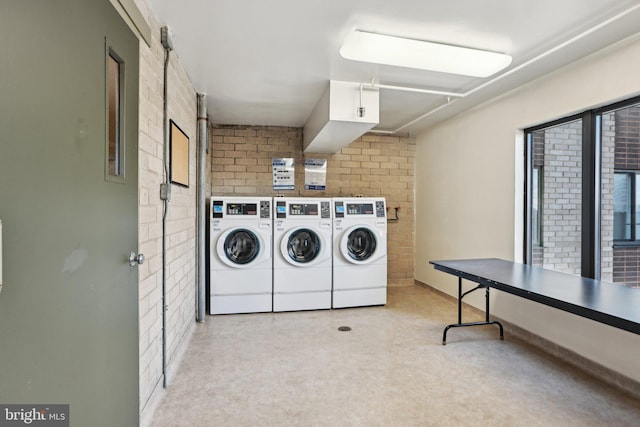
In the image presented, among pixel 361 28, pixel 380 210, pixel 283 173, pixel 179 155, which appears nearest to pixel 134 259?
pixel 179 155

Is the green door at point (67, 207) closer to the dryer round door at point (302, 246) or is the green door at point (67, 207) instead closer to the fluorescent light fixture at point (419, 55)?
the fluorescent light fixture at point (419, 55)

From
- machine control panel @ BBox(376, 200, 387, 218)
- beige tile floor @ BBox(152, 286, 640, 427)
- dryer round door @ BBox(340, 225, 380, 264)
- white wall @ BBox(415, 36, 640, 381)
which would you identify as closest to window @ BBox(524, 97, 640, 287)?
white wall @ BBox(415, 36, 640, 381)

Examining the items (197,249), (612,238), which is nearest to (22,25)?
(197,249)

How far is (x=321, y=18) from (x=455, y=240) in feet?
10.6

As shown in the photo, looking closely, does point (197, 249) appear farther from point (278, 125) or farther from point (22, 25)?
point (22, 25)

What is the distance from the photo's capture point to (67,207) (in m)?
1.06

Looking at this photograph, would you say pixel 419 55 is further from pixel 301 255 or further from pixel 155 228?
pixel 301 255

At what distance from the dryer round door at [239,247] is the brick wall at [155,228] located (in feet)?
2.68

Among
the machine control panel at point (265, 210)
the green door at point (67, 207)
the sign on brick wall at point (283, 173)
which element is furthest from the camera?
the sign on brick wall at point (283, 173)

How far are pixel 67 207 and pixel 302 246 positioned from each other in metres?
3.21

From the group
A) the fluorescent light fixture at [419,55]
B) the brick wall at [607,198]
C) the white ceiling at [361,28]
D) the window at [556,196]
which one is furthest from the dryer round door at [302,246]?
the brick wall at [607,198]

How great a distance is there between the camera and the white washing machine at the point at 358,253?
4129mm

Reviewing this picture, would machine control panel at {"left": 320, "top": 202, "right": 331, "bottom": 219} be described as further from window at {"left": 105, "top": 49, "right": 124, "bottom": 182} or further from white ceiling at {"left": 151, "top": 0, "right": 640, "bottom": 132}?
window at {"left": 105, "top": 49, "right": 124, "bottom": 182}

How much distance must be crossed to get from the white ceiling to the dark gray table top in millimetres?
1704
